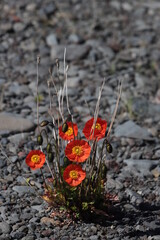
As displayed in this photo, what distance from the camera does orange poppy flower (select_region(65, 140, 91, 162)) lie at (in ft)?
11.6

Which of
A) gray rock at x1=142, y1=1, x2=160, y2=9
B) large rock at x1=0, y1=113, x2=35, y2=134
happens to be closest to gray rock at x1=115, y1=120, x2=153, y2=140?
large rock at x1=0, y1=113, x2=35, y2=134

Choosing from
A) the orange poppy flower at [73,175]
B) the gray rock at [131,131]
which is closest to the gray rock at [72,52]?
the gray rock at [131,131]

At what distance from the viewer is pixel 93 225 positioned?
3789 millimetres

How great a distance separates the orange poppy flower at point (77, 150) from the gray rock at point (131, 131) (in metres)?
1.43

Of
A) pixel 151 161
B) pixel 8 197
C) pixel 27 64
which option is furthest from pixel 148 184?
pixel 27 64

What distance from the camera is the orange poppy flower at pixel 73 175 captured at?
11.6ft

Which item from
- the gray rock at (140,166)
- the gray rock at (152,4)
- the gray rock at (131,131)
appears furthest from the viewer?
the gray rock at (152,4)

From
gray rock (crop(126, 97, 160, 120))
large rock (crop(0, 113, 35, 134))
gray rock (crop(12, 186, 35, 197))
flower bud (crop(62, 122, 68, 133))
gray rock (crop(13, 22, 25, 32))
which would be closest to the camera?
flower bud (crop(62, 122, 68, 133))

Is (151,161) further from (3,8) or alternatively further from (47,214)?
(3,8)

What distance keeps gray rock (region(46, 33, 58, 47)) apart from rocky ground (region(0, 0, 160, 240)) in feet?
0.04

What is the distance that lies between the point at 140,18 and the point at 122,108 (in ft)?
7.51

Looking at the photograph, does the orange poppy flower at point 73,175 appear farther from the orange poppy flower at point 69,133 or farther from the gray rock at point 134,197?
the gray rock at point 134,197

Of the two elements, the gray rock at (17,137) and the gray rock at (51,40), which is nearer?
the gray rock at (17,137)

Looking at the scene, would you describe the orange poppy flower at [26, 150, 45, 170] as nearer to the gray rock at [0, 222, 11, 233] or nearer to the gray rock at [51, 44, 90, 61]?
the gray rock at [0, 222, 11, 233]
